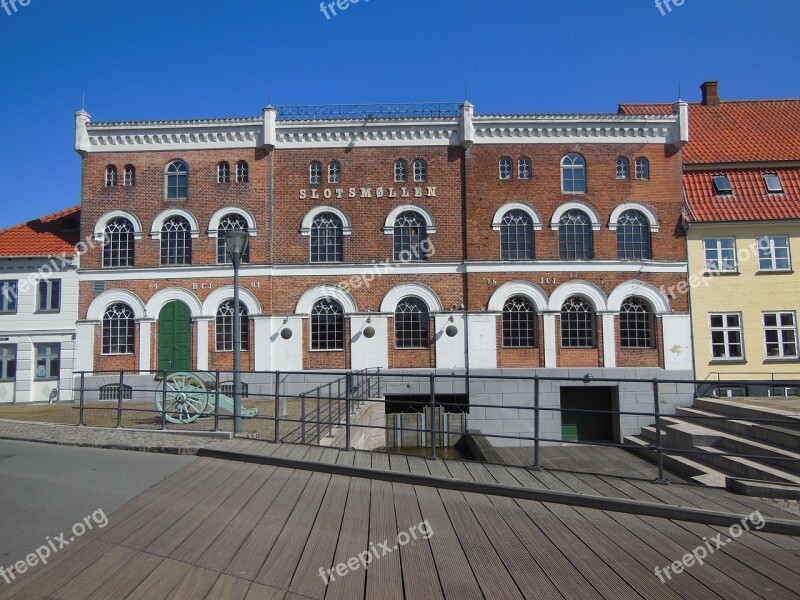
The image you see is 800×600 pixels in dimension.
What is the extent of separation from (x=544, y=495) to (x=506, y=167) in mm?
16310

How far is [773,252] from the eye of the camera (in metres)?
20.5

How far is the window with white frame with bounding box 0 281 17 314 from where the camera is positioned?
69.9 feet

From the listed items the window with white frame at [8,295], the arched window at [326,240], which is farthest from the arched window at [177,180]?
the window with white frame at [8,295]

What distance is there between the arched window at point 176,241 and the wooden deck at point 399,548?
601 inches

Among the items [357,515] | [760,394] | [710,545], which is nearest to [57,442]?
[357,515]

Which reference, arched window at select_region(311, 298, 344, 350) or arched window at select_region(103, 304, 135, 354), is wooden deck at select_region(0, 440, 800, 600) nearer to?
arched window at select_region(311, 298, 344, 350)

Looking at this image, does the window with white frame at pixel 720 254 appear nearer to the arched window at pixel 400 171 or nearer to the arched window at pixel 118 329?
the arched window at pixel 400 171

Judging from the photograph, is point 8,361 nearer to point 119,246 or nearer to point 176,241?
point 119,246

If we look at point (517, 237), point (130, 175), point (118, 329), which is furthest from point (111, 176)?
point (517, 237)

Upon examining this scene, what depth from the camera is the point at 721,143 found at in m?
23.1

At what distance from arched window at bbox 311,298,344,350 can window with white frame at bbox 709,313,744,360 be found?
1302 cm

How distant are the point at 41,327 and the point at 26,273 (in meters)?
2.08

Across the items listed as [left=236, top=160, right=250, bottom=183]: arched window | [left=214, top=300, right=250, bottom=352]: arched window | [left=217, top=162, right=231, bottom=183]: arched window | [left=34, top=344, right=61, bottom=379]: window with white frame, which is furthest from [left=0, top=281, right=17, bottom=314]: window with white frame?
[left=236, top=160, right=250, bottom=183]: arched window

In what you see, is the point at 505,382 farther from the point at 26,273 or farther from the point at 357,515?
the point at 26,273
